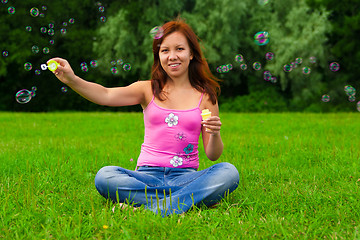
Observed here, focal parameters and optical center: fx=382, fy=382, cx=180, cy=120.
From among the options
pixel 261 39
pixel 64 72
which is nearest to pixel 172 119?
pixel 64 72

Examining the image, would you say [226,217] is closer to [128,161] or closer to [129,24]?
[128,161]

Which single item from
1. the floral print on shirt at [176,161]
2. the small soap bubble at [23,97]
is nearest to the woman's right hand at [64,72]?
the floral print on shirt at [176,161]

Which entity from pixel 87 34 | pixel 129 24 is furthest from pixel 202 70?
pixel 87 34

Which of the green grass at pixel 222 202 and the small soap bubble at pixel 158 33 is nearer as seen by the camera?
the green grass at pixel 222 202

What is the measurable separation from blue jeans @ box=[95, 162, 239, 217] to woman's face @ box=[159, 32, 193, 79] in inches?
35.1

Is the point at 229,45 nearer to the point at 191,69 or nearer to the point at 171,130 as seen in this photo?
the point at 191,69

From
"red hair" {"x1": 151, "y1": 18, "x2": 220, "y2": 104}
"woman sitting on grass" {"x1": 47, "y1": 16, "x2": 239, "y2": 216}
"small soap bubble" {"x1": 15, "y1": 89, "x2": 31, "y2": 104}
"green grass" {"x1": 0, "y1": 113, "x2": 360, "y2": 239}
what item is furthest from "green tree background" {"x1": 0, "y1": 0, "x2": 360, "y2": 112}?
"woman sitting on grass" {"x1": 47, "y1": 16, "x2": 239, "y2": 216}

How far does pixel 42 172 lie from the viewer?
3842 millimetres

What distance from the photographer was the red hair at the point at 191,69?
3305mm

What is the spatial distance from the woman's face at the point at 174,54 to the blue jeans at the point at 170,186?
35.1 inches

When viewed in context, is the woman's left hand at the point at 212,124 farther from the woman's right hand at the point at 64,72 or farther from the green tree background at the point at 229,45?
the green tree background at the point at 229,45

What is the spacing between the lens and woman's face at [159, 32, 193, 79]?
3244 millimetres

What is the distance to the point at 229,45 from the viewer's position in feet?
65.1

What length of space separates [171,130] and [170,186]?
18.7 inches
